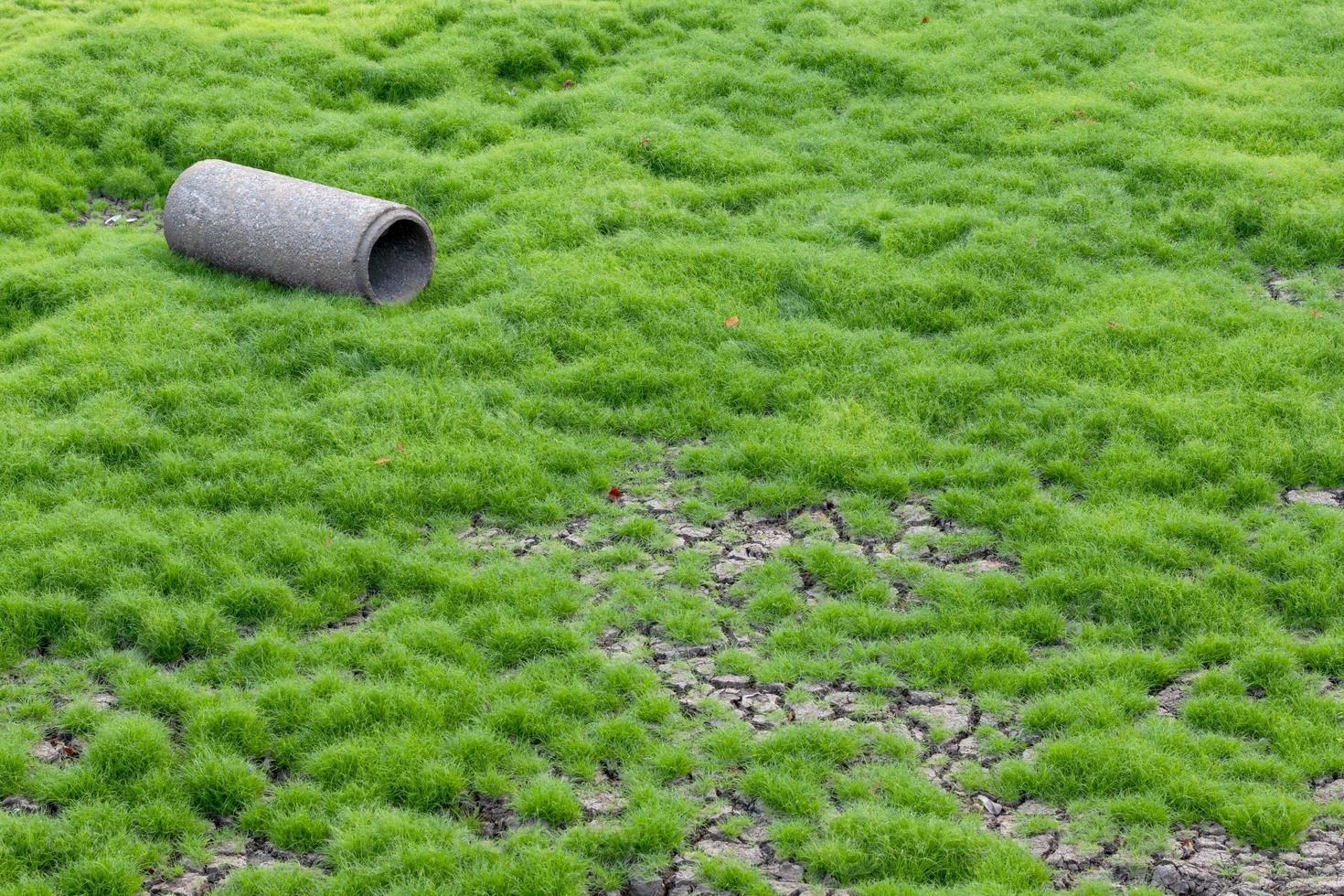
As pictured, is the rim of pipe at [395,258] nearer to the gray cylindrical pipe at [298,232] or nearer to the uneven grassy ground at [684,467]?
the gray cylindrical pipe at [298,232]

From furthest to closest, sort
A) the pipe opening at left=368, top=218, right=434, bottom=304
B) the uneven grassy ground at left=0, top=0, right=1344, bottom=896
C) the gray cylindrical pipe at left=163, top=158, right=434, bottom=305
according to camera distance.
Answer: the pipe opening at left=368, top=218, right=434, bottom=304
the gray cylindrical pipe at left=163, top=158, right=434, bottom=305
the uneven grassy ground at left=0, top=0, right=1344, bottom=896

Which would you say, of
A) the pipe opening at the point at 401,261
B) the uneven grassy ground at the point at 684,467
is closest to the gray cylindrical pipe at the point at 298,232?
the pipe opening at the point at 401,261

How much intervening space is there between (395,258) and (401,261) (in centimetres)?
10

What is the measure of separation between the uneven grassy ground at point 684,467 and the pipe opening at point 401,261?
297mm

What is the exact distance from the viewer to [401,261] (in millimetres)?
13266

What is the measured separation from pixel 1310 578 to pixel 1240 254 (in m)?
5.54

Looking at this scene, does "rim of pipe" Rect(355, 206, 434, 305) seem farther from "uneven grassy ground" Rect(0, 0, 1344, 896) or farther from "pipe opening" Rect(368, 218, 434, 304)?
"uneven grassy ground" Rect(0, 0, 1344, 896)

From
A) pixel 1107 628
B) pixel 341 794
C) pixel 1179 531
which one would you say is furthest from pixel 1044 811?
pixel 341 794

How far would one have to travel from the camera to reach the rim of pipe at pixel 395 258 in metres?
12.5

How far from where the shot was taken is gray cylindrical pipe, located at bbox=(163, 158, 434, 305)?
490 inches

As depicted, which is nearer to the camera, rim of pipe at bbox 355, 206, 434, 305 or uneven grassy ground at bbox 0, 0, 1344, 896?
uneven grassy ground at bbox 0, 0, 1344, 896

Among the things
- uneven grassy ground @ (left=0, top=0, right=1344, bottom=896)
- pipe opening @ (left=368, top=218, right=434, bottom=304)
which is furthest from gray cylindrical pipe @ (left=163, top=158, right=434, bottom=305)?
uneven grassy ground @ (left=0, top=0, right=1344, bottom=896)

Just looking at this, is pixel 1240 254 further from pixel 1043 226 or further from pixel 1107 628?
pixel 1107 628

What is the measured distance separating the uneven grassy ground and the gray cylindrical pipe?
14.2 inches
